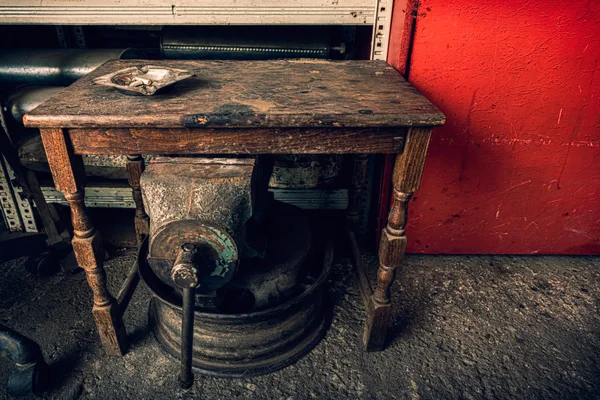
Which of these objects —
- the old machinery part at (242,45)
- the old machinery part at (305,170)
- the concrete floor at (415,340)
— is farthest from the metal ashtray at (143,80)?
the concrete floor at (415,340)

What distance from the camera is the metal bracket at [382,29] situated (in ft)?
6.12

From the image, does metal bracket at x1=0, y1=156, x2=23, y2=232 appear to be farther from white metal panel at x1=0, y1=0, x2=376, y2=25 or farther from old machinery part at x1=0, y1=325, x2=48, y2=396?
old machinery part at x1=0, y1=325, x2=48, y2=396

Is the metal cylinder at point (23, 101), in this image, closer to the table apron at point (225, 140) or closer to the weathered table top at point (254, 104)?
the weathered table top at point (254, 104)

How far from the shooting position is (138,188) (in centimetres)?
206

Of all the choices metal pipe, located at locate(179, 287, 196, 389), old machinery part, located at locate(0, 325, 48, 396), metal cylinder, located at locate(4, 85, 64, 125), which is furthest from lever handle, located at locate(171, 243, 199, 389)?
metal cylinder, located at locate(4, 85, 64, 125)

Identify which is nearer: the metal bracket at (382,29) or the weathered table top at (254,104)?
the weathered table top at (254,104)

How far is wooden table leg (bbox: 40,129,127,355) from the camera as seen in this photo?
1.27 meters

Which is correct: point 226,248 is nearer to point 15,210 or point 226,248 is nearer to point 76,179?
point 76,179

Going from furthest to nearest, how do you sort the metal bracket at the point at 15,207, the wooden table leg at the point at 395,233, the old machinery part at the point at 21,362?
1. the metal bracket at the point at 15,207
2. the old machinery part at the point at 21,362
3. the wooden table leg at the point at 395,233

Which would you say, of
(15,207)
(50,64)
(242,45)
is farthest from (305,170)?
(15,207)

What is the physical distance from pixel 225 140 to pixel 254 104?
147 mm

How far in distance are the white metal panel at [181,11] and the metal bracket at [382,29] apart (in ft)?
0.12

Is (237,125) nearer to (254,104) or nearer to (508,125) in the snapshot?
(254,104)

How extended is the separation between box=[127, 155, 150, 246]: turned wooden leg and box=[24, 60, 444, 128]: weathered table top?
0.42 meters
